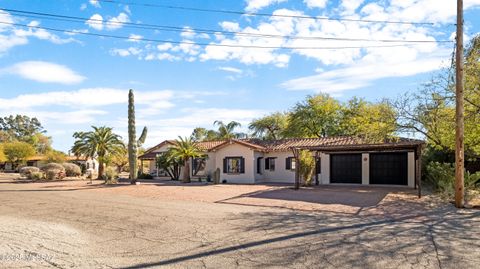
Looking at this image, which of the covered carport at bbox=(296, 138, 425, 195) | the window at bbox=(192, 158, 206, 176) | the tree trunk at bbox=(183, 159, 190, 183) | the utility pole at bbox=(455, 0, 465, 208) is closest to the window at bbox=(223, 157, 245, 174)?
the tree trunk at bbox=(183, 159, 190, 183)

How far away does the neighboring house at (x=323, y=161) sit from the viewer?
2340 cm

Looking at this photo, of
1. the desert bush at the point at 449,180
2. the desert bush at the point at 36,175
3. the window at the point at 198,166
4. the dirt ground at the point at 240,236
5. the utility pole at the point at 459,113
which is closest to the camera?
the dirt ground at the point at 240,236

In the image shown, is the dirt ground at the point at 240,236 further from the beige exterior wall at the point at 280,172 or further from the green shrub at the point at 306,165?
the beige exterior wall at the point at 280,172

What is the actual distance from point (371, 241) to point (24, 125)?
4559 inches

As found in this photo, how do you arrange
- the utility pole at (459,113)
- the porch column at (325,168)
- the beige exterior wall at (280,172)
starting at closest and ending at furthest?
the utility pole at (459,113) < the porch column at (325,168) < the beige exterior wall at (280,172)

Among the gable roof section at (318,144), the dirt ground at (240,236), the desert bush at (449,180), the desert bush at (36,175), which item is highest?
the gable roof section at (318,144)

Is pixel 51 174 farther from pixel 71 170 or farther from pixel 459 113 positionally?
pixel 459 113

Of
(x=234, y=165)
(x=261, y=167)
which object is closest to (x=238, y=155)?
(x=234, y=165)

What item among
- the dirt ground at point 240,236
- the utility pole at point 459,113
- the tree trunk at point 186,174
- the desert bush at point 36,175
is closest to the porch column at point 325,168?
the tree trunk at point 186,174

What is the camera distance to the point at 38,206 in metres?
14.3

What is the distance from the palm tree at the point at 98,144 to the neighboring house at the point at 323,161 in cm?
840

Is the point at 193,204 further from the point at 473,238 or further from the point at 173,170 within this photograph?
the point at 173,170

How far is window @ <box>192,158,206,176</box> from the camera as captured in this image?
32.3 m

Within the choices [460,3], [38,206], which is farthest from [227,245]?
[460,3]
